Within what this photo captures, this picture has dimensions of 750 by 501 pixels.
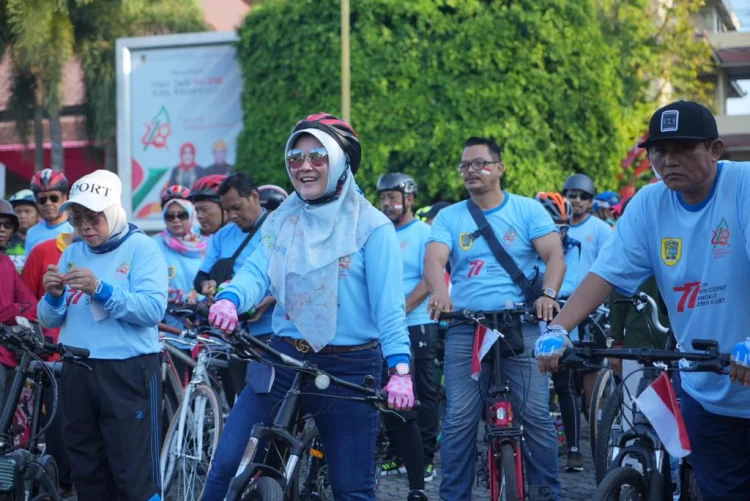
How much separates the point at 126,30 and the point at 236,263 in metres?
24.9

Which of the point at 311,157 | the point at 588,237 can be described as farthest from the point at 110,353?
the point at 588,237

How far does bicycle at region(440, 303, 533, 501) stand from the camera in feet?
20.7

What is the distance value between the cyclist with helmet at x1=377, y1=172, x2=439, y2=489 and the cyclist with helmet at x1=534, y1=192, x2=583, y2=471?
3.25ft

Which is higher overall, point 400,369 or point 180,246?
point 180,246

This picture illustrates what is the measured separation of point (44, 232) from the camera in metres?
9.57

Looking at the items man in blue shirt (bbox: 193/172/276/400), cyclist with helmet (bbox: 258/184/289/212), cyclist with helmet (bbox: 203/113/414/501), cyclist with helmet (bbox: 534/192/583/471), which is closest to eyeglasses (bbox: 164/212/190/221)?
cyclist with helmet (bbox: 258/184/289/212)

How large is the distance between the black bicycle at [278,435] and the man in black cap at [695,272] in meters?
0.78

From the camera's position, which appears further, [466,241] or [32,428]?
[466,241]

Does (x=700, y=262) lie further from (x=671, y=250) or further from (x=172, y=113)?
(x=172, y=113)

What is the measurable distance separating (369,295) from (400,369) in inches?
16.0

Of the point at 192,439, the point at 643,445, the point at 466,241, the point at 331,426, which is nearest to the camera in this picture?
the point at 331,426

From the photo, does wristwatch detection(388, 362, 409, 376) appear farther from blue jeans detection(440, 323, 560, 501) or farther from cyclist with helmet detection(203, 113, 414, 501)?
blue jeans detection(440, 323, 560, 501)

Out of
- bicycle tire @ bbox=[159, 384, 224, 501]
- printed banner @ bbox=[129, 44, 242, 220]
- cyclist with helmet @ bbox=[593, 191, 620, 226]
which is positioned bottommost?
bicycle tire @ bbox=[159, 384, 224, 501]

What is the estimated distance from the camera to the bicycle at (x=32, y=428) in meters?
5.96
